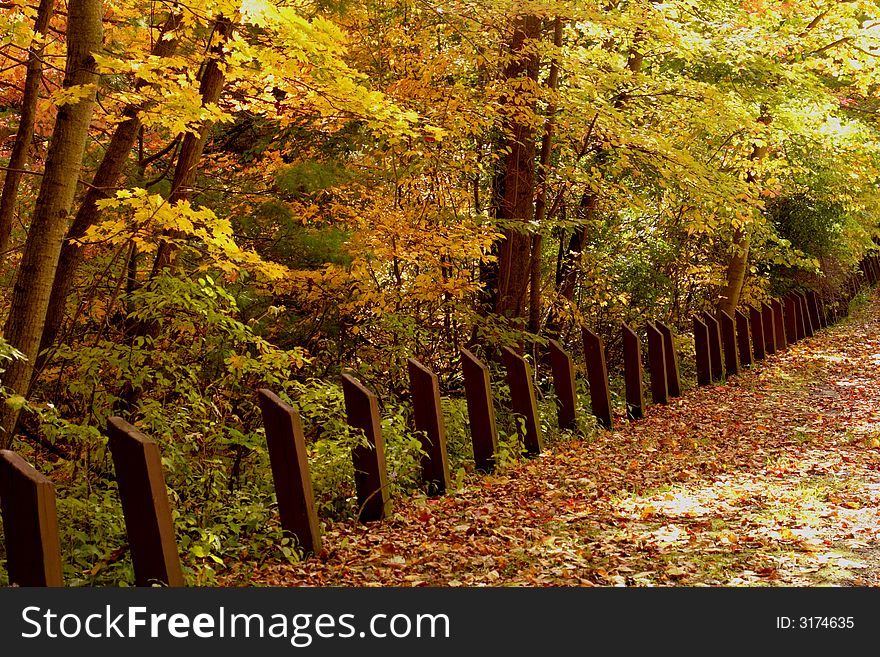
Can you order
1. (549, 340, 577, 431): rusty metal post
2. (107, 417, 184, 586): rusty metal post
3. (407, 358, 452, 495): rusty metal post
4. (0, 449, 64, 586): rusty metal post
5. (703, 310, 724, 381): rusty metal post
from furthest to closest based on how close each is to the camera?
(703, 310, 724, 381): rusty metal post < (549, 340, 577, 431): rusty metal post < (407, 358, 452, 495): rusty metal post < (107, 417, 184, 586): rusty metal post < (0, 449, 64, 586): rusty metal post

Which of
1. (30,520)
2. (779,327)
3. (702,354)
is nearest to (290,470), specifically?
(30,520)

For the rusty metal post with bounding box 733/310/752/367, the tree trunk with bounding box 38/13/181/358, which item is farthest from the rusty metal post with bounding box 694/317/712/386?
the tree trunk with bounding box 38/13/181/358

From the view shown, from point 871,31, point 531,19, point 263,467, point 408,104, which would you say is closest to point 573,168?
point 531,19

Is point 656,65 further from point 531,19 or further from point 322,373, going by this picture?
point 322,373

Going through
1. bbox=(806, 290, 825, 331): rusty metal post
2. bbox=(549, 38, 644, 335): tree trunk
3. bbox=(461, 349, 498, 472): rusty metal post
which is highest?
bbox=(549, 38, 644, 335): tree trunk

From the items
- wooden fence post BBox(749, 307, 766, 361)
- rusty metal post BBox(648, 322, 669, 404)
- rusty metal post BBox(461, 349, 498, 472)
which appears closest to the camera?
rusty metal post BBox(461, 349, 498, 472)

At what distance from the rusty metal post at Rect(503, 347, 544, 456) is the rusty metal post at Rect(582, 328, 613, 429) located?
1835 mm

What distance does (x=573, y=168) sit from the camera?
1225cm

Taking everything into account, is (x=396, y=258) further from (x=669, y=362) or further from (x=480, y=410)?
(x=669, y=362)

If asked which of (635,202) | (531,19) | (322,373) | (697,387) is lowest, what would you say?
(697,387)

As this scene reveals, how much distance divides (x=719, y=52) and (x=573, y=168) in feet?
7.97

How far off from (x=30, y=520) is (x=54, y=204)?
3.06 meters

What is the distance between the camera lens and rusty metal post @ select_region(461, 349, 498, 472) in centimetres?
747

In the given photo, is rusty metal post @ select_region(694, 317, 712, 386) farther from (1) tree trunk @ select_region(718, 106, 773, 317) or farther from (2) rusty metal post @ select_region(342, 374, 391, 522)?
(2) rusty metal post @ select_region(342, 374, 391, 522)
